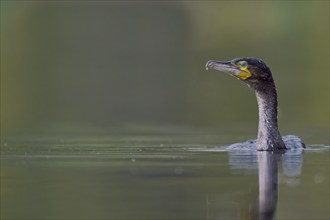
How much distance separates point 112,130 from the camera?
20.0 metres

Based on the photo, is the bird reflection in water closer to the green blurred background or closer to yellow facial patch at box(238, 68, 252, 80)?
yellow facial patch at box(238, 68, 252, 80)

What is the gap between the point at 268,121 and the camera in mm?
16484

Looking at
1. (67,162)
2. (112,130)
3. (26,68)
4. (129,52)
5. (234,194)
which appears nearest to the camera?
(234,194)

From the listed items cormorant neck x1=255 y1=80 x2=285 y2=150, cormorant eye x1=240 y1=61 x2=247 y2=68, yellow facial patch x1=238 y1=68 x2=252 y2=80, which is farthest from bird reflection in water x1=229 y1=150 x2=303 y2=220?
cormorant eye x1=240 y1=61 x2=247 y2=68

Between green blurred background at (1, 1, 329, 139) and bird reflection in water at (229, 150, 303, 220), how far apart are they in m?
4.68

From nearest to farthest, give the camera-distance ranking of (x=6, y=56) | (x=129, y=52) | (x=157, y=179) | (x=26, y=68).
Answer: (x=157, y=179) < (x=26, y=68) < (x=6, y=56) < (x=129, y=52)

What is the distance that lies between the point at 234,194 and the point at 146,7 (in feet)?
197

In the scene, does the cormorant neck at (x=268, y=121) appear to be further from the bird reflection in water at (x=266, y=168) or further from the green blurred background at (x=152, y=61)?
the green blurred background at (x=152, y=61)

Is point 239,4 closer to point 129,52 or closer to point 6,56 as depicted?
point 129,52

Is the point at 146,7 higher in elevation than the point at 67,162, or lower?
higher

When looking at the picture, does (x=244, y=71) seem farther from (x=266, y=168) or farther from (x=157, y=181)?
(x=157, y=181)

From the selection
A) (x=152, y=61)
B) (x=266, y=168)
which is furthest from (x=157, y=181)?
(x=152, y=61)

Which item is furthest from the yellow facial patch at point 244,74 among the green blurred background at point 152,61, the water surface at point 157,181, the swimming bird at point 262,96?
the green blurred background at point 152,61

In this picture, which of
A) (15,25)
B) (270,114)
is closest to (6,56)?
(15,25)
